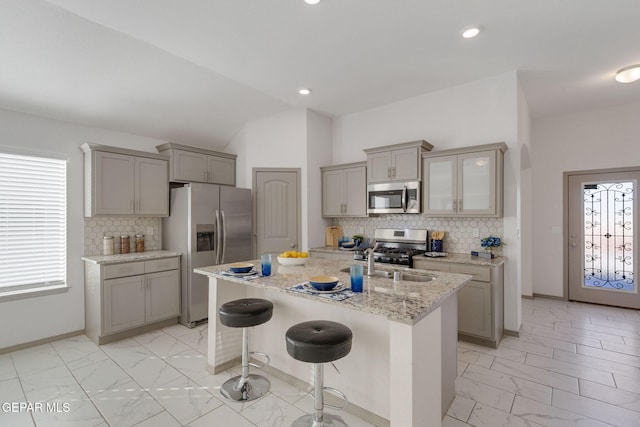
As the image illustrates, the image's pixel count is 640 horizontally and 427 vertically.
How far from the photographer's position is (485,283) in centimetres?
320

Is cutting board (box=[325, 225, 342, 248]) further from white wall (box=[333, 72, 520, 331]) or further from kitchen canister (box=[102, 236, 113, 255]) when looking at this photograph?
kitchen canister (box=[102, 236, 113, 255])

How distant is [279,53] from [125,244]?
3.15 metres

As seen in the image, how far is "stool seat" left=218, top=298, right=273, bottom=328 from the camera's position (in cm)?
229

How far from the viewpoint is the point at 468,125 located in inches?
152

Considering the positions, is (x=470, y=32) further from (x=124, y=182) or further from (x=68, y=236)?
(x=68, y=236)

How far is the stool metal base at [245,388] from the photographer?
94.7 inches

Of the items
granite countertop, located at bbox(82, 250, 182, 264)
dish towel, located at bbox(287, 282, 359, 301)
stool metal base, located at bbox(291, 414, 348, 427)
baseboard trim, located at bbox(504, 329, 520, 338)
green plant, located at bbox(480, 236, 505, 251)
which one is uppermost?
green plant, located at bbox(480, 236, 505, 251)

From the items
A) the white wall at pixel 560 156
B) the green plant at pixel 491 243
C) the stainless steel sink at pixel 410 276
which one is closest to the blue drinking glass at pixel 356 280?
the stainless steel sink at pixel 410 276

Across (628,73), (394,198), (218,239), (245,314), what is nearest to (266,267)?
(245,314)

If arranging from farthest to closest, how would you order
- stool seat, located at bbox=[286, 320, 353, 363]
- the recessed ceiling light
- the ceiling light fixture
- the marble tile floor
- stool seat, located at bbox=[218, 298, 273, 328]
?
the ceiling light fixture
the recessed ceiling light
stool seat, located at bbox=[218, 298, 273, 328]
the marble tile floor
stool seat, located at bbox=[286, 320, 353, 363]

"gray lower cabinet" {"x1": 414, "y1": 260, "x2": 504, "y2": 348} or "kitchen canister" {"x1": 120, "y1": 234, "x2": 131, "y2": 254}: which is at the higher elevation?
"kitchen canister" {"x1": 120, "y1": 234, "x2": 131, "y2": 254}

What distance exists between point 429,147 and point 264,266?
2770 millimetres

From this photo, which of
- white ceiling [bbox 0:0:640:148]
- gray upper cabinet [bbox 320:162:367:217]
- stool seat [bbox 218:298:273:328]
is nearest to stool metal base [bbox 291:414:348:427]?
stool seat [bbox 218:298:273:328]

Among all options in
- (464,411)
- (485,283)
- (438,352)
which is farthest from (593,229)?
(438,352)
